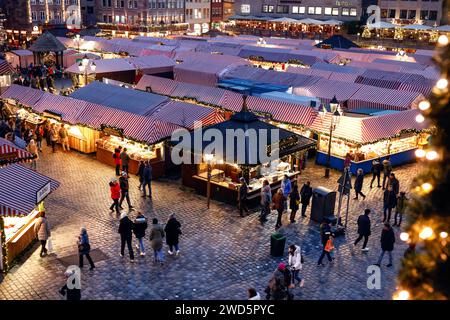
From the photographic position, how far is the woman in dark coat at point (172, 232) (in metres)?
14.3

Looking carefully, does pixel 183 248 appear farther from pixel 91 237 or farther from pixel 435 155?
pixel 435 155

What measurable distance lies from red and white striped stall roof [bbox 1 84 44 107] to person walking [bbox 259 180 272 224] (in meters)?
15.6

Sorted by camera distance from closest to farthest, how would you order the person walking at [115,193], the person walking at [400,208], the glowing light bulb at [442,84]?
the glowing light bulb at [442,84], the person walking at [400,208], the person walking at [115,193]

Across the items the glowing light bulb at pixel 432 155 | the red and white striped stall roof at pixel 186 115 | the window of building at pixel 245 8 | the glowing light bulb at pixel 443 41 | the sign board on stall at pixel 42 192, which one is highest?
the window of building at pixel 245 8

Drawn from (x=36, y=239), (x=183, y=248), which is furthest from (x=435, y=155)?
(x=36, y=239)

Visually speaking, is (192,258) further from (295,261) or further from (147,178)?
(147,178)

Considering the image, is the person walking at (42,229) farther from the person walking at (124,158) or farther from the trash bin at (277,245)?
the person walking at (124,158)

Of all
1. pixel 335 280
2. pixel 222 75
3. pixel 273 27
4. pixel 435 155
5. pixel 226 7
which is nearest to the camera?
pixel 435 155

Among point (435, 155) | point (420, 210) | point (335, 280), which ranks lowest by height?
point (335, 280)

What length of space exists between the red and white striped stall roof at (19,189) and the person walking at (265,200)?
6484 millimetres

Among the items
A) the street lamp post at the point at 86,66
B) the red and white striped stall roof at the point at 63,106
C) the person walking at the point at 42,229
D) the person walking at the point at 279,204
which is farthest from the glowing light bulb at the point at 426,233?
the street lamp post at the point at 86,66
